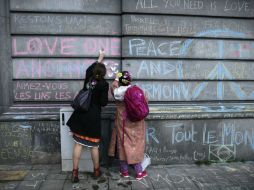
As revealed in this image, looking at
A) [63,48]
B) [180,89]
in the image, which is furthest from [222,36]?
[63,48]

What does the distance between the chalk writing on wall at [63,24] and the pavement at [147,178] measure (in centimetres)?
Answer: 238

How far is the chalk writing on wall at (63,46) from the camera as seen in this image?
5094mm

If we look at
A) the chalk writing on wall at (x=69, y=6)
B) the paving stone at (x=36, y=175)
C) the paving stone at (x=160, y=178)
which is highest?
the chalk writing on wall at (x=69, y=6)

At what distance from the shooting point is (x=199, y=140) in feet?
17.4

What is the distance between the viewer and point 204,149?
17.5 ft

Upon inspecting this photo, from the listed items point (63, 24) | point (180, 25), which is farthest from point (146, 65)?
point (63, 24)

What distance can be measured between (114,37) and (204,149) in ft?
8.59

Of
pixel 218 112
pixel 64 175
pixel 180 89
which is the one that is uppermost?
pixel 180 89

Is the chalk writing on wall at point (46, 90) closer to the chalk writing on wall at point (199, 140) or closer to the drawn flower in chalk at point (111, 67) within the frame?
the drawn flower in chalk at point (111, 67)

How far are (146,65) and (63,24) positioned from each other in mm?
1639

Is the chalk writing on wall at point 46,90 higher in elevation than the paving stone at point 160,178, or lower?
higher

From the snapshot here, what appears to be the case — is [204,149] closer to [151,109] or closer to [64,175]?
[151,109]

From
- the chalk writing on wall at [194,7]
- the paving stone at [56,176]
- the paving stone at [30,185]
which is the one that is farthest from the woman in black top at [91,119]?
the chalk writing on wall at [194,7]

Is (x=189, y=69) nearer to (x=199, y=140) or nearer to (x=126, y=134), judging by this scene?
(x=199, y=140)
